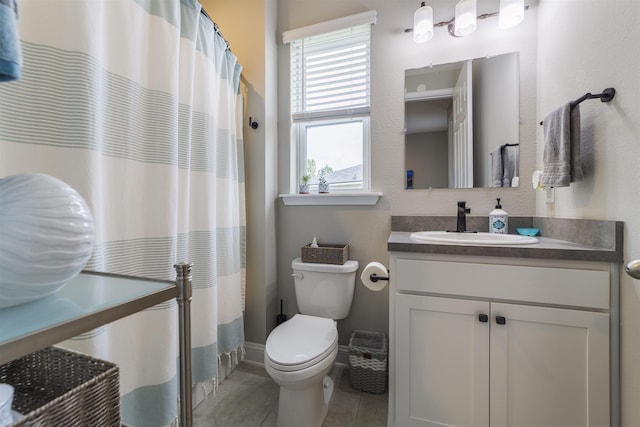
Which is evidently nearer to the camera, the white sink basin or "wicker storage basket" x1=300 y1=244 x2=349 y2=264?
the white sink basin

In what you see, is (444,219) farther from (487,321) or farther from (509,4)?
(509,4)

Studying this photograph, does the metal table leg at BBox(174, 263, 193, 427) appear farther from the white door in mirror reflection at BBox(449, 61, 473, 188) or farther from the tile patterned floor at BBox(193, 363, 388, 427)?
the white door in mirror reflection at BBox(449, 61, 473, 188)

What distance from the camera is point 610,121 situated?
935 mm

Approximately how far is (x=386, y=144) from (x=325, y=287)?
992 millimetres

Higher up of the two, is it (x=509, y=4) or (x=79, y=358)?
(x=509, y=4)

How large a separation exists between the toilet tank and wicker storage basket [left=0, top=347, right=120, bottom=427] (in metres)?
1.05

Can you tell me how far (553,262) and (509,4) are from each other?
1.36 m

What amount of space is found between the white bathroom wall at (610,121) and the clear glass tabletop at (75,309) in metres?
1.36

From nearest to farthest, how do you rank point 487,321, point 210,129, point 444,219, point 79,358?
point 79,358 < point 487,321 < point 210,129 < point 444,219

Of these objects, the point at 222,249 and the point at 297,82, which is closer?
the point at 222,249

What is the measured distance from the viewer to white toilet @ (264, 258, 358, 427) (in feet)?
3.60

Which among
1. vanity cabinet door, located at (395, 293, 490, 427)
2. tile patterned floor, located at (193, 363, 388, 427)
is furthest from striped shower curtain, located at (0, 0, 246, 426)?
vanity cabinet door, located at (395, 293, 490, 427)

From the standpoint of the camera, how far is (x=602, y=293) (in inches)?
35.3

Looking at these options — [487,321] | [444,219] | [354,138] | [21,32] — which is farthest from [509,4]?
[21,32]
